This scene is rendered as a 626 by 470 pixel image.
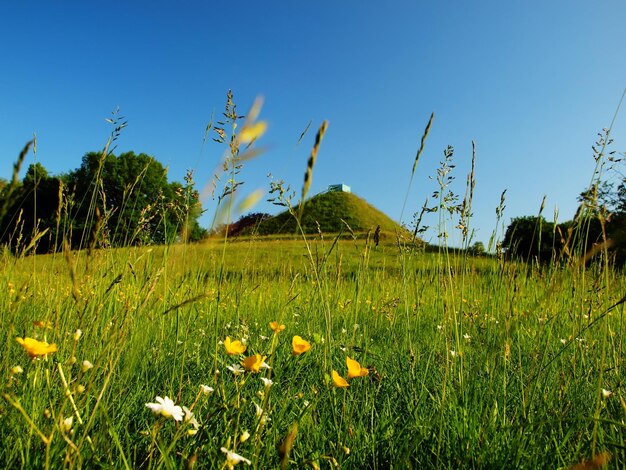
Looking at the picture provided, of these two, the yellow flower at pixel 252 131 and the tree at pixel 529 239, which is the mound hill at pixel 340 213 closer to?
the tree at pixel 529 239

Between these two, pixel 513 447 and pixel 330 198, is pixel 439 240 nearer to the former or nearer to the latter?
pixel 513 447

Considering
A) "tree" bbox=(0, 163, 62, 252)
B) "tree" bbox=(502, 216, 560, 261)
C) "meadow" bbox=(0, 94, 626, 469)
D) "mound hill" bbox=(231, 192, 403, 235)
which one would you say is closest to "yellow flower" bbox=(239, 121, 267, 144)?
"meadow" bbox=(0, 94, 626, 469)

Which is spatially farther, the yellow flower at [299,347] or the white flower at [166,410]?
the yellow flower at [299,347]

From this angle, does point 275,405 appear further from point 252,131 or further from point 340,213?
point 340,213

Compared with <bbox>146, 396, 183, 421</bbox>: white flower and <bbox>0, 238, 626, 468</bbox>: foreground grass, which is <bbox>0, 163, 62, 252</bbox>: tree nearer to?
<bbox>0, 238, 626, 468</bbox>: foreground grass

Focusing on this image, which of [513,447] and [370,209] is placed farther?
[370,209]

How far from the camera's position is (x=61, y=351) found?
155cm

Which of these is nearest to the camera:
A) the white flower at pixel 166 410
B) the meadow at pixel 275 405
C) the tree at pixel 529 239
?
the white flower at pixel 166 410

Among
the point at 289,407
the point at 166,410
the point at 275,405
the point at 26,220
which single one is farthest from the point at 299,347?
the point at 26,220

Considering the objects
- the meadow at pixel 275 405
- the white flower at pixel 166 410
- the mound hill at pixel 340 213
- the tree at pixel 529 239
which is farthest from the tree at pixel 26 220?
the mound hill at pixel 340 213

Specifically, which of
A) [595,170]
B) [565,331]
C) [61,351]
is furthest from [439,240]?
[565,331]

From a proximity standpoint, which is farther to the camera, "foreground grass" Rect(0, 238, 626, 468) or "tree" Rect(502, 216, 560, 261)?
"tree" Rect(502, 216, 560, 261)

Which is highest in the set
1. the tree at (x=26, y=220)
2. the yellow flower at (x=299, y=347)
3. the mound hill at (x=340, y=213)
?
the mound hill at (x=340, y=213)

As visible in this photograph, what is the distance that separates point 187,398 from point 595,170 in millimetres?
1776
